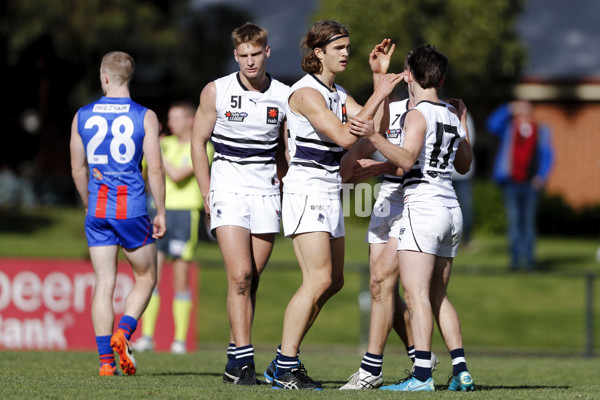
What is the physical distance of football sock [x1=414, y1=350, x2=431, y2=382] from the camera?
22.6 ft

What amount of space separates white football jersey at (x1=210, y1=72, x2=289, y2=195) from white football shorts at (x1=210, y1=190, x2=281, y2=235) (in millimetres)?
51

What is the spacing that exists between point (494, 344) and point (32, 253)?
892 cm

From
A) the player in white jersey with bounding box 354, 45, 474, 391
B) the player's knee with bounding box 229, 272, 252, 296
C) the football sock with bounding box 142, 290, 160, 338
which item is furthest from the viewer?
the football sock with bounding box 142, 290, 160, 338

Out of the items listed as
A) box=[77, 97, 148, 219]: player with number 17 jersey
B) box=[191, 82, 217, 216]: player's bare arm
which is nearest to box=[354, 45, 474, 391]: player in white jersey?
box=[191, 82, 217, 216]: player's bare arm

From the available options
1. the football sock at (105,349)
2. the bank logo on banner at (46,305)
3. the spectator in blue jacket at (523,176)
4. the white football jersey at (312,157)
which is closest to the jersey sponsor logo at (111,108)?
the white football jersey at (312,157)

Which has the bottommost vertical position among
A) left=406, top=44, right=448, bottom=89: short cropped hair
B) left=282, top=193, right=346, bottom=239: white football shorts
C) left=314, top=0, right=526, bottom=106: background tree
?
left=282, top=193, right=346, bottom=239: white football shorts

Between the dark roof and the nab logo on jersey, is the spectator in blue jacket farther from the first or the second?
the dark roof

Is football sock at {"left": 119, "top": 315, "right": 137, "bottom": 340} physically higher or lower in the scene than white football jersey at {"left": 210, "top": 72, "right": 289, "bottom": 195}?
lower

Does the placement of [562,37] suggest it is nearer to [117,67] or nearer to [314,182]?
[117,67]

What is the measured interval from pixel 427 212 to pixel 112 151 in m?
2.53

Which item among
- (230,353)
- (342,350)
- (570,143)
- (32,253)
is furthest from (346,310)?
(570,143)

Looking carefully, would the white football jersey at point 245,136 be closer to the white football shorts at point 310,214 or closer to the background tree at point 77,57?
the white football shorts at point 310,214

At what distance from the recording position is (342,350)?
14266 millimetres

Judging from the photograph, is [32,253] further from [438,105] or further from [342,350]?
[438,105]
